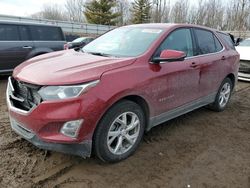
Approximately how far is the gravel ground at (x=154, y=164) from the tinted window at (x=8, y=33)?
4.07 metres

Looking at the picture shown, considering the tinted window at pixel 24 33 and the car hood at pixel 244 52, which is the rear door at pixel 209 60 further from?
the tinted window at pixel 24 33

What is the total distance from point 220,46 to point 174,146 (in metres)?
2.44

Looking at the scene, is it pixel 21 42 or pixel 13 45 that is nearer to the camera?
pixel 13 45

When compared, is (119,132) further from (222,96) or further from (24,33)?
(24,33)

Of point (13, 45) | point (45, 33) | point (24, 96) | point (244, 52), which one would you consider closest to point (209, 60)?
point (24, 96)

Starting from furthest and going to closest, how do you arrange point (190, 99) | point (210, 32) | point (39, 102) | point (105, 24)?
point (105, 24)
point (210, 32)
point (190, 99)
point (39, 102)

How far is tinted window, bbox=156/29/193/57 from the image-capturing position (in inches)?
155

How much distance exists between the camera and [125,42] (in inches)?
161

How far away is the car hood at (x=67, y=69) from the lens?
9.70 ft

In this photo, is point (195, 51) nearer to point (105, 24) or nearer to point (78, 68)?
point (78, 68)

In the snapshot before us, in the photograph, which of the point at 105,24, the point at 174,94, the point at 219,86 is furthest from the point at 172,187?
the point at 105,24

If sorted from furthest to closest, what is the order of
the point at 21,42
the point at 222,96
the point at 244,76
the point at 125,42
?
1. the point at 244,76
2. the point at 21,42
3. the point at 222,96
4. the point at 125,42

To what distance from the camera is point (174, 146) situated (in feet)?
13.0

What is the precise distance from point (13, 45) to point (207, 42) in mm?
5469
